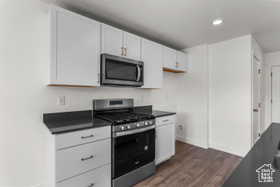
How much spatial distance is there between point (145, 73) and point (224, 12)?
4.71 ft

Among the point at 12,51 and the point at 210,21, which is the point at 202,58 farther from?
the point at 12,51

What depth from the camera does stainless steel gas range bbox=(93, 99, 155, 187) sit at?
1.86 m

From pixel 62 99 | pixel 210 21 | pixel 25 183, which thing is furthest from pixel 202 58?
pixel 25 183

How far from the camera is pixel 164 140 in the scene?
8.41ft

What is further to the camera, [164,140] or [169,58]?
[169,58]

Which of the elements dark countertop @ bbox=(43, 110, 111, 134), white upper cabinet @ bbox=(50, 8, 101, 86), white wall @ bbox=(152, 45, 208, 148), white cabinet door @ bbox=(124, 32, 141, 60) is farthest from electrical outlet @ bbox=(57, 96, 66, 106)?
white wall @ bbox=(152, 45, 208, 148)

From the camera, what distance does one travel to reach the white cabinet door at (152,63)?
2.59 m

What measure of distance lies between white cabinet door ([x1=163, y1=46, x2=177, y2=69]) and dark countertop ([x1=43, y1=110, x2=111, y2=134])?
5.78 feet

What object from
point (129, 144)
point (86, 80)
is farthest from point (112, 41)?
point (129, 144)

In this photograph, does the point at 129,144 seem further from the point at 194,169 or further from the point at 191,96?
the point at 191,96

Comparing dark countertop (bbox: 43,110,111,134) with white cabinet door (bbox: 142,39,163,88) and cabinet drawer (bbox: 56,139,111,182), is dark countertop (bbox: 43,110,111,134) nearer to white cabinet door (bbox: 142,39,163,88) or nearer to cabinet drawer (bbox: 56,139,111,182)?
cabinet drawer (bbox: 56,139,111,182)

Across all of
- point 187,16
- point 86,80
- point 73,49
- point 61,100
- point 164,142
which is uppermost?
point 187,16

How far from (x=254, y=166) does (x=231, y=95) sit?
101 inches

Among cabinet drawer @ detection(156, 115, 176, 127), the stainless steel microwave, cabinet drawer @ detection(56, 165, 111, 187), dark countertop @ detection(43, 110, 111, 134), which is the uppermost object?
the stainless steel microwave
